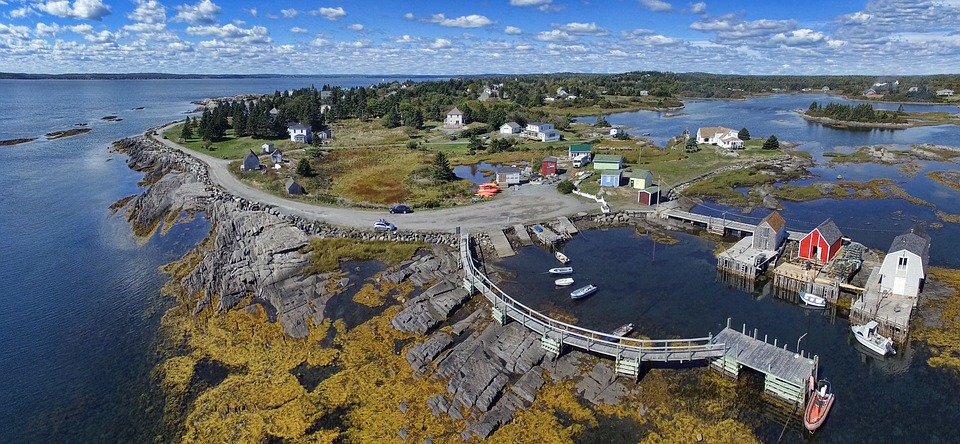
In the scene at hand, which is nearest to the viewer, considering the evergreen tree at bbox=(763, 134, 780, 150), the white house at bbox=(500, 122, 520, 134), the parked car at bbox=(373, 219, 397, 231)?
the parked car at bbox=(373, 219, 397, 231)

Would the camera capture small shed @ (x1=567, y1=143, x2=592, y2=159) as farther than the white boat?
Yes

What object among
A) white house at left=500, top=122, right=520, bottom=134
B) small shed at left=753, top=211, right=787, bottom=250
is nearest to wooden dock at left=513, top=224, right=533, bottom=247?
small shed at left=753, top=211, right=787, bottom=250

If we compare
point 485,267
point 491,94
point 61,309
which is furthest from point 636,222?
point 491,94

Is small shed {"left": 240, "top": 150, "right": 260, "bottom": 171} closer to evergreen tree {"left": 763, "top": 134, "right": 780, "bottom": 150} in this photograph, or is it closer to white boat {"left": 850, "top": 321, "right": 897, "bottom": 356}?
white boat {"left": 850, "top": 321, "right": 897, "bottom": 356}

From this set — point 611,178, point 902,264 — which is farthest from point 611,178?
point 902,264

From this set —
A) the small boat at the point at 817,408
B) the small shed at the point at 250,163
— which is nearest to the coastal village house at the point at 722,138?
the small boat at the point at 817,408

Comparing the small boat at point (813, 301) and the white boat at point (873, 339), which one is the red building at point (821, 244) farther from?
the white boat at point (873, 339)
